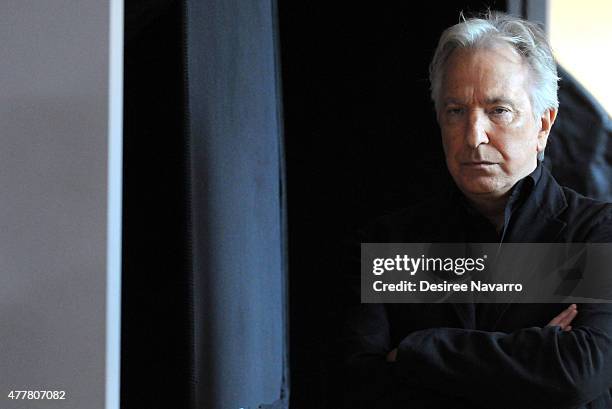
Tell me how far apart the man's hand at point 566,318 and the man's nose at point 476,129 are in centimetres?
26

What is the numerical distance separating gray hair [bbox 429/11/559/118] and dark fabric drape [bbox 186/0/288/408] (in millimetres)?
344

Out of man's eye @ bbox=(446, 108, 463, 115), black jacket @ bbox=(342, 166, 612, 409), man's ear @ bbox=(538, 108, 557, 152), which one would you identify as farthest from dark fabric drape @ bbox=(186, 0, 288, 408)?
man's ear @ bbox=(538, 108, 557, 152)

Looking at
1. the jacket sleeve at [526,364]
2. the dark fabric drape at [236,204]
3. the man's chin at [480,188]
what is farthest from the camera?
the dark fabric drape at [236,204]

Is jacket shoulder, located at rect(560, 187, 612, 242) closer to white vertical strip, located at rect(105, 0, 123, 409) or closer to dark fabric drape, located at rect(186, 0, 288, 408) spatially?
dark fabric drape, located at rect(186, 0, 288, 408)

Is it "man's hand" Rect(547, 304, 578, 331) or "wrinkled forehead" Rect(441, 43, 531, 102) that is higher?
"wrinkled forehead" Rect(441, 43, 531, 102)

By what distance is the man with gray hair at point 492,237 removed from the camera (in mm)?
1060

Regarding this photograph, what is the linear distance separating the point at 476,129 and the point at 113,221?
52 centimetres

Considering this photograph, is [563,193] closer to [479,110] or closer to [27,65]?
[479,110]

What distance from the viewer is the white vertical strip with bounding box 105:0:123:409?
1.07 metres

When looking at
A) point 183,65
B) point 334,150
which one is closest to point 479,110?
point 334,150

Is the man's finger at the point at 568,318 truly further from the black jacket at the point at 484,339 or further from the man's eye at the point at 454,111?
the man's eye at the point at 454,111

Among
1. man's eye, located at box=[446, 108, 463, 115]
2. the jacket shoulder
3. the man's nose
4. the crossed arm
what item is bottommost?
the crossed arm

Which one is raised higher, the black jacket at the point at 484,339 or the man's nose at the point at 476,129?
the man's nose at the point at 476,129

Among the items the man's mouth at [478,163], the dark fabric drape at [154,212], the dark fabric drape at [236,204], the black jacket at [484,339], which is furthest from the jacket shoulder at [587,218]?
the dark fabric drape at [154,212]
